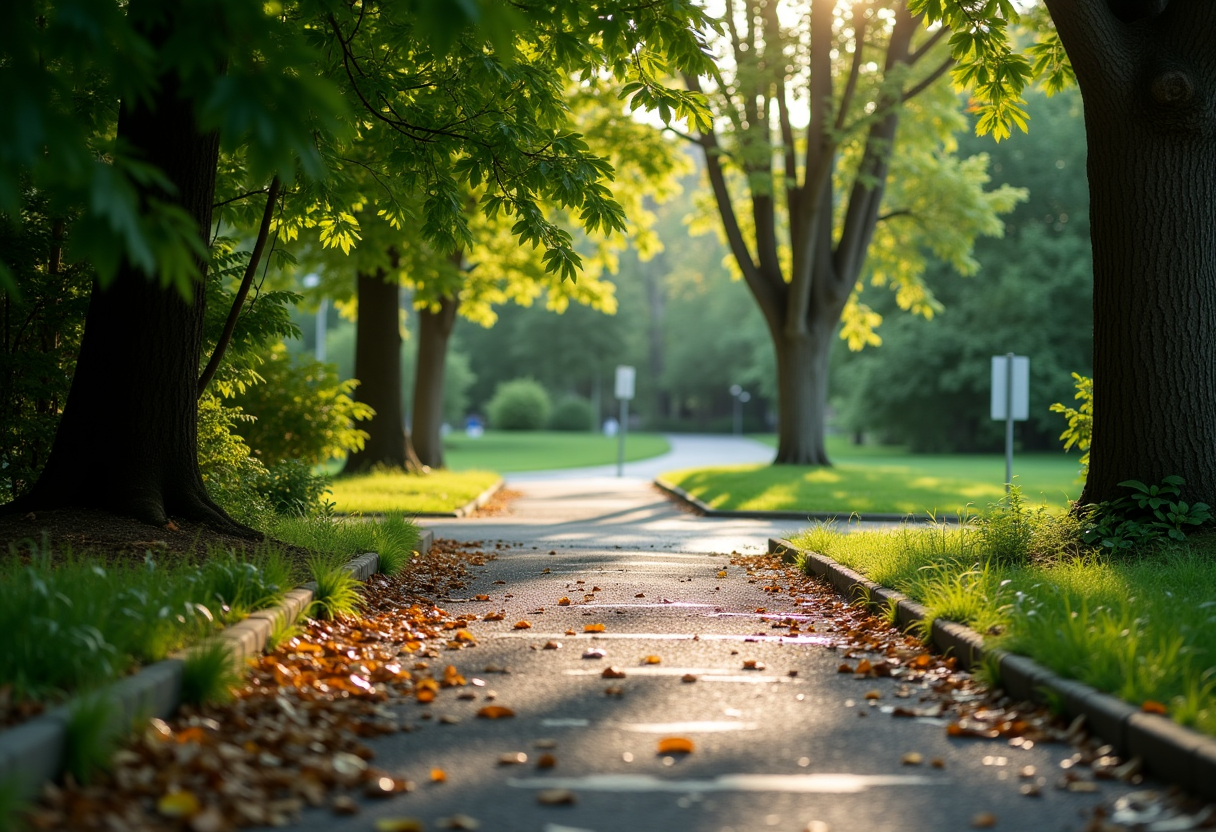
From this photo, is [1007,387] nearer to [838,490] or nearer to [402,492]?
[838,490]

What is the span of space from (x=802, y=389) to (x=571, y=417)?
56.0m

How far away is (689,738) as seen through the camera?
4.33 m

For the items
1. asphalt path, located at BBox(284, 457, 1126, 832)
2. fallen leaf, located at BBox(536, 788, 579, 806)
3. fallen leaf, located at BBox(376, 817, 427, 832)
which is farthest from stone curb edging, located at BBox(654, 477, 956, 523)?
fallen leaf, located at BBox(376, 817, 427, 832)

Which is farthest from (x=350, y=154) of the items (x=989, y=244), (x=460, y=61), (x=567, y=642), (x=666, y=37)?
(x=989, y=244)

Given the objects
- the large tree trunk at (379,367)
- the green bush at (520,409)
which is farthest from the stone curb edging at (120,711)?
the green bush at (520,409)

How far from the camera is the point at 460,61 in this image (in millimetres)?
8938

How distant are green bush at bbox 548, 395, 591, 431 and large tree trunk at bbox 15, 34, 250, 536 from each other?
72.5 meters

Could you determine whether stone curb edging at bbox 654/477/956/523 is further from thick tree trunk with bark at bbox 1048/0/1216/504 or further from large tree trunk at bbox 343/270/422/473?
thick tree trunk with bark at bbox 1048/0/1216/504

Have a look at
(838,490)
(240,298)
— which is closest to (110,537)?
(240,298)

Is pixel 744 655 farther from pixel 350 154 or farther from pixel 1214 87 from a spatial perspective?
pixel 350 154

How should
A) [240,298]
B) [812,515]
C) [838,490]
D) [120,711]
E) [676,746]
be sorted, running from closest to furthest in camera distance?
[120,711], [676,746], [240,298], [812,515], [838,490]

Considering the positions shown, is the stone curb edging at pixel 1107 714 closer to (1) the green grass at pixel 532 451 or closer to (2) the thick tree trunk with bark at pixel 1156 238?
(2) the thick tree trunk with bark at pixel 1156 238

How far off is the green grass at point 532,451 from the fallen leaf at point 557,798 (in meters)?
32.5

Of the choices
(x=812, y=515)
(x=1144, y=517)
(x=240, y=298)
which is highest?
(x=240, y=298)
